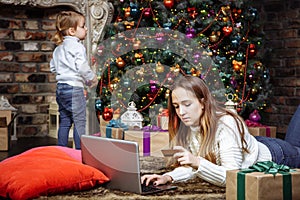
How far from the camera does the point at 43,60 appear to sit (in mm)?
5820

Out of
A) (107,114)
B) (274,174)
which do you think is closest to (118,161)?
(274,174)

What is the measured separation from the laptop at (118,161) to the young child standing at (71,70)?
1.78 metres

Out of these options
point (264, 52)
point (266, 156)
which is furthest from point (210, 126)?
point (264, 52)

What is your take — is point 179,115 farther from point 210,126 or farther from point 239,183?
point 239,183

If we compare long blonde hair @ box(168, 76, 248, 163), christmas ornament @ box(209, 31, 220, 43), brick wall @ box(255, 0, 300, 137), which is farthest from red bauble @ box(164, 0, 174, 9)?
long blonde hair @ box(168, 76, 248, 163)

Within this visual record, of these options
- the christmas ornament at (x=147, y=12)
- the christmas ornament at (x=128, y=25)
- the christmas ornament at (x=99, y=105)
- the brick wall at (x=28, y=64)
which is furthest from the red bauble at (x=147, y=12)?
the brick wall at (x=28, y=64)

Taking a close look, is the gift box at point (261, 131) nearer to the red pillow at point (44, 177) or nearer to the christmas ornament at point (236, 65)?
the christmas ornament at point (236, 65)

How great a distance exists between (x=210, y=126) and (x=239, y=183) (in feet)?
1.26

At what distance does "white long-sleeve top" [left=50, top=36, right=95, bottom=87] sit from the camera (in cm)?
393

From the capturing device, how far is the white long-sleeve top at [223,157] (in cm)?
218

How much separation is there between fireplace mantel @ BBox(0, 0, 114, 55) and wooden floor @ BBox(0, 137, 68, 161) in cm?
88

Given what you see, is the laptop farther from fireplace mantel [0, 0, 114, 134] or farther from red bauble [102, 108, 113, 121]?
fireplace mantel [0, 0, 114, 134]

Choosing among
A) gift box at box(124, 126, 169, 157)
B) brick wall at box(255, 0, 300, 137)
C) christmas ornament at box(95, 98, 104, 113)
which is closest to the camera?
gift box at box(124, 126, 169, 157)

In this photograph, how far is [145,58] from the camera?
16.0 feet
